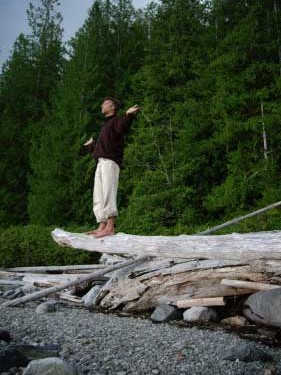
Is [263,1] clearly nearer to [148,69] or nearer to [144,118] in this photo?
[148,69]

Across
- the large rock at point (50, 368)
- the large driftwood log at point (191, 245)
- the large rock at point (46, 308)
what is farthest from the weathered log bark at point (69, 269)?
the large rock at point (50, 368)

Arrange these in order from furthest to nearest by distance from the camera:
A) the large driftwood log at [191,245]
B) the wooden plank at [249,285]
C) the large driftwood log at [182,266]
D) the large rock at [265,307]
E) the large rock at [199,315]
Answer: the large rock at [199,315]
the wooden plank at [249,285]
the large rock at [265,307]
the large driftwood log at [182,266]
the large driftwood log at [191,245]

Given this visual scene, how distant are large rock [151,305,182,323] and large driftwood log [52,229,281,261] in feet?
3.74

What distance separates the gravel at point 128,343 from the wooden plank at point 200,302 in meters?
0.74

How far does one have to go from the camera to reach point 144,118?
2366cm

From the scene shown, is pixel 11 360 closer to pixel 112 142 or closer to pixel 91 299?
pixel 112 142

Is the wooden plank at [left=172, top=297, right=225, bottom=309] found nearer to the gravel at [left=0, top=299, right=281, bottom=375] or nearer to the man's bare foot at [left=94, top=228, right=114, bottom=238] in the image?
the gravel at [left=0, top=299, right=281, bottom=375]

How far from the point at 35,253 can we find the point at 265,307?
36.8ft

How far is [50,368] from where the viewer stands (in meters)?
4.05

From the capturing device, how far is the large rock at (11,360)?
173 inches

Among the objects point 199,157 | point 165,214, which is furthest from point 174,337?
point 199,157

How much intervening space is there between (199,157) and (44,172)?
9514mm

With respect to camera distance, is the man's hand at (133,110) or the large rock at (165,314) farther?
the large rock at (165,314)

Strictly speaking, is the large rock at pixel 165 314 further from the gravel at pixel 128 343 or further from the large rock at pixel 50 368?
the large rock at pixel 50 368
